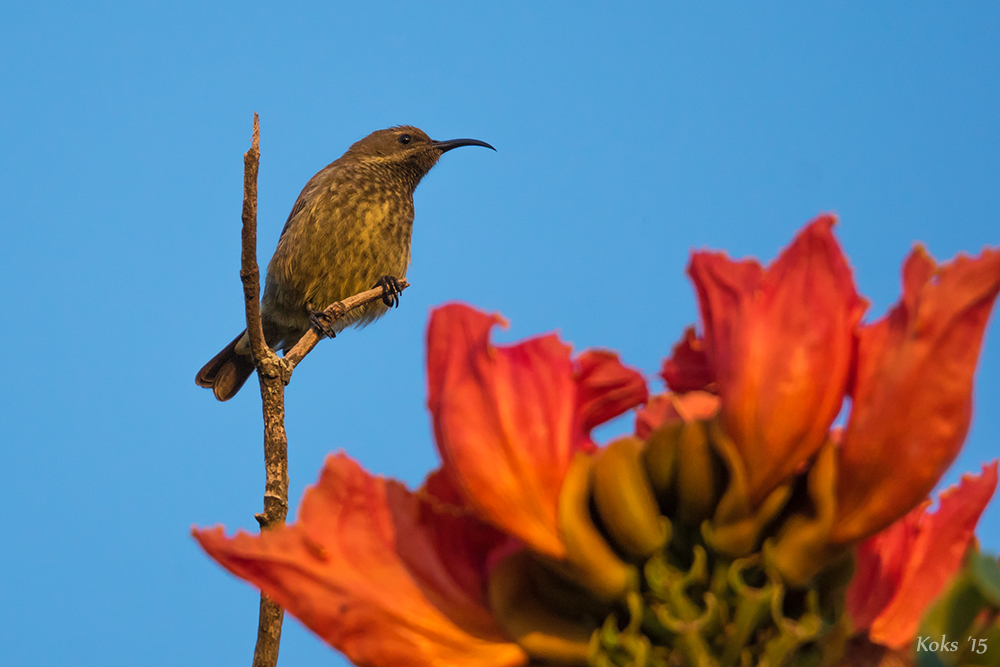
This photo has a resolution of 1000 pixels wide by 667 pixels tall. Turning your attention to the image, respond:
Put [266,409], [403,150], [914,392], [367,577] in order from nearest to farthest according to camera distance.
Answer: [914,392] < [367,577] < [266,409] < [403,150]

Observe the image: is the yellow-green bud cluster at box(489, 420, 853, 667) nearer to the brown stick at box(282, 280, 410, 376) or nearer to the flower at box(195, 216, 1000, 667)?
the flower at box(195, 216, 1000, 667)

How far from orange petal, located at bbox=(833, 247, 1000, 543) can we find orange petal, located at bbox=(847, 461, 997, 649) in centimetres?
10

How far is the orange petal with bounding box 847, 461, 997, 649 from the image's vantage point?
2.42ft

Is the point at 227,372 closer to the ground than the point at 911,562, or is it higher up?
higher up

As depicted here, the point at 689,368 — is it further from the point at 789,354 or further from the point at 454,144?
the point at 454,144

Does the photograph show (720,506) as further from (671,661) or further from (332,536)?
(332,536)

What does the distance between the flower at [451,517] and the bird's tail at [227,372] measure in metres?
6.19

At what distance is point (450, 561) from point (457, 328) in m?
0.20

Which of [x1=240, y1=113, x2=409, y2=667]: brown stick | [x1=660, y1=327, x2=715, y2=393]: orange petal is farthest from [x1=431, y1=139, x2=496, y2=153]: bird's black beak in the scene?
[x1=660, y1=327, x2=715, y2=393]: orange petal

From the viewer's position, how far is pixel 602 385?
733mm

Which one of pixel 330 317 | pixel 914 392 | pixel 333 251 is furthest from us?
pixel 333 251

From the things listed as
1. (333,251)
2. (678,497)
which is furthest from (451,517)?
(333,251)

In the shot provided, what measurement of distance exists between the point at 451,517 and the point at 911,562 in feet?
1.22

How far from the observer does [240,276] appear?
8.06 ft
